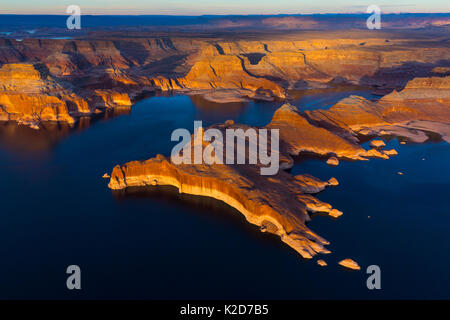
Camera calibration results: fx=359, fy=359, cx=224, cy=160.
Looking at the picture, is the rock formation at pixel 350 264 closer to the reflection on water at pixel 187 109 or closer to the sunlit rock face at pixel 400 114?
the sunlit rock face at pixel 400 114

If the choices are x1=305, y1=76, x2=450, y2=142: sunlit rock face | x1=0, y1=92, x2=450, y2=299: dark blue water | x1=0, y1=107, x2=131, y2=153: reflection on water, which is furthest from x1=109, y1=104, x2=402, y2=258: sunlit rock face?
x1=0, y1=107, x2=131, y2=153: reflection on water

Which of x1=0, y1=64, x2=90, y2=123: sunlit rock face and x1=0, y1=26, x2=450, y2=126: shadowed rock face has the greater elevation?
x1=0, y1=26, x2=450, y2=126: shadowed rock face

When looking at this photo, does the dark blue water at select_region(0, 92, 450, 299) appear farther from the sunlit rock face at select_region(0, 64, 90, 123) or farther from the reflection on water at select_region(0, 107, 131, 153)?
the sunlit rock face at select_region(0, 64, 90, 123)

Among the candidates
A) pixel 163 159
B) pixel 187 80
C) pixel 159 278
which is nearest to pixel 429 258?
pixel 159 278

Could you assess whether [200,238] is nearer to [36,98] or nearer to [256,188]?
[256,188]

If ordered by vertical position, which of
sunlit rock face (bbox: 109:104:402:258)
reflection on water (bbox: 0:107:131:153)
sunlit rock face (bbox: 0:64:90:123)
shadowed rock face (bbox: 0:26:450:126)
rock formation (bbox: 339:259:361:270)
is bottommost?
rock formation (bbox: 339:259:361:270)

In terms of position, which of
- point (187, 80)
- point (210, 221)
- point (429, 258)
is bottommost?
point (429, 258)
